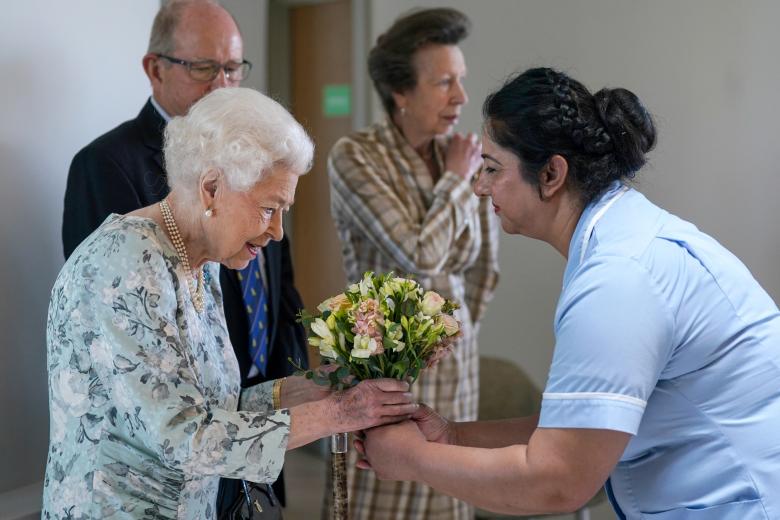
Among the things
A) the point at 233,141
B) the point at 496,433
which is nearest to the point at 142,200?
the point at 233,141

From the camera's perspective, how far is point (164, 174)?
273 cm

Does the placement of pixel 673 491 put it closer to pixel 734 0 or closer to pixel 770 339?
pixel 770 339

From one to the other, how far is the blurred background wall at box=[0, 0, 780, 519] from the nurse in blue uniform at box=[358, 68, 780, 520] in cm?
128

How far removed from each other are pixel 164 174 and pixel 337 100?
3.05 metres

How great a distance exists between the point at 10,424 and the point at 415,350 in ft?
4.24

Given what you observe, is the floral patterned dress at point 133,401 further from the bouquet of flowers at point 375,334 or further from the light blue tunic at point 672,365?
the light blue tunic at point 672,365

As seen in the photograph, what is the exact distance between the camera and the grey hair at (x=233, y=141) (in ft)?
6.17

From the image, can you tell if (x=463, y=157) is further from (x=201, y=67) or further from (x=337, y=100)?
(x=337, y=100)

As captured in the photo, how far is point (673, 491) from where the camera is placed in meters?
1.81

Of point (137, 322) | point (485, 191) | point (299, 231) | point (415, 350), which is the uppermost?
point (485, 191)

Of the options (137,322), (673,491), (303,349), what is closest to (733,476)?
(673,491)

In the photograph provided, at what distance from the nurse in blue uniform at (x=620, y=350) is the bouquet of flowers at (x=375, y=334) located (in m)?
0.17

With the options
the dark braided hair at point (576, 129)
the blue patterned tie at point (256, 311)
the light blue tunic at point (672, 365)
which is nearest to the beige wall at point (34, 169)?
the blue patterned tie at point (256, 311)

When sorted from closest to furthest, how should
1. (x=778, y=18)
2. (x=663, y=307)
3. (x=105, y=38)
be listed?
(x=663, y=307) → (x=105, y=38) → (x=778, y=18)
